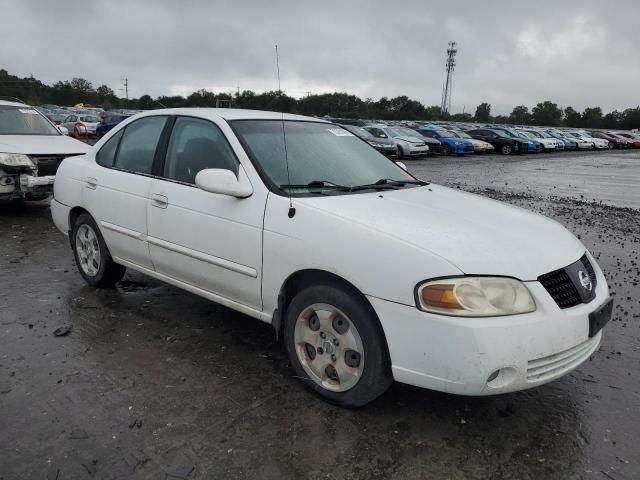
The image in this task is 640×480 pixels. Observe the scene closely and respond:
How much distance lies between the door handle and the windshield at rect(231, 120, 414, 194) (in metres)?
0.76

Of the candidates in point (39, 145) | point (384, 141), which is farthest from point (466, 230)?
point (384, 141)

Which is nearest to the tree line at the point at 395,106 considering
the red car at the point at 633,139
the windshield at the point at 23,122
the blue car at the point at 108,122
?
the red car at the point at 633,139

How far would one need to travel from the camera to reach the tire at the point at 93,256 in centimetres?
480

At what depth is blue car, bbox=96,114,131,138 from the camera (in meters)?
26.2

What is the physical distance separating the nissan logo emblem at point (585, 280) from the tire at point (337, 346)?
46.3 inches

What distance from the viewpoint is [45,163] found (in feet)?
26.3

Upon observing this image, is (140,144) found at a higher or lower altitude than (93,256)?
higher

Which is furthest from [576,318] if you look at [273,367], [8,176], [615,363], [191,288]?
[8,176]

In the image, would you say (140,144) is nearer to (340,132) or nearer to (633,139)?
(340,132)

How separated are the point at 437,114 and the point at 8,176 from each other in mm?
89193

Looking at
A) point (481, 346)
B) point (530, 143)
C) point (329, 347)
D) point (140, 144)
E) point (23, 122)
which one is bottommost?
point (329, 347)

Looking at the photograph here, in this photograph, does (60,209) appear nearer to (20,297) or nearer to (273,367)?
(20,297)

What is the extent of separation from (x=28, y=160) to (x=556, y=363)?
7.66 m

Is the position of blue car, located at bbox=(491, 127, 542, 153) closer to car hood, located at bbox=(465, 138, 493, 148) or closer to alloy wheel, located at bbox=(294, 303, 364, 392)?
car hood, located at bbox=(465, 138, 493, 148)
